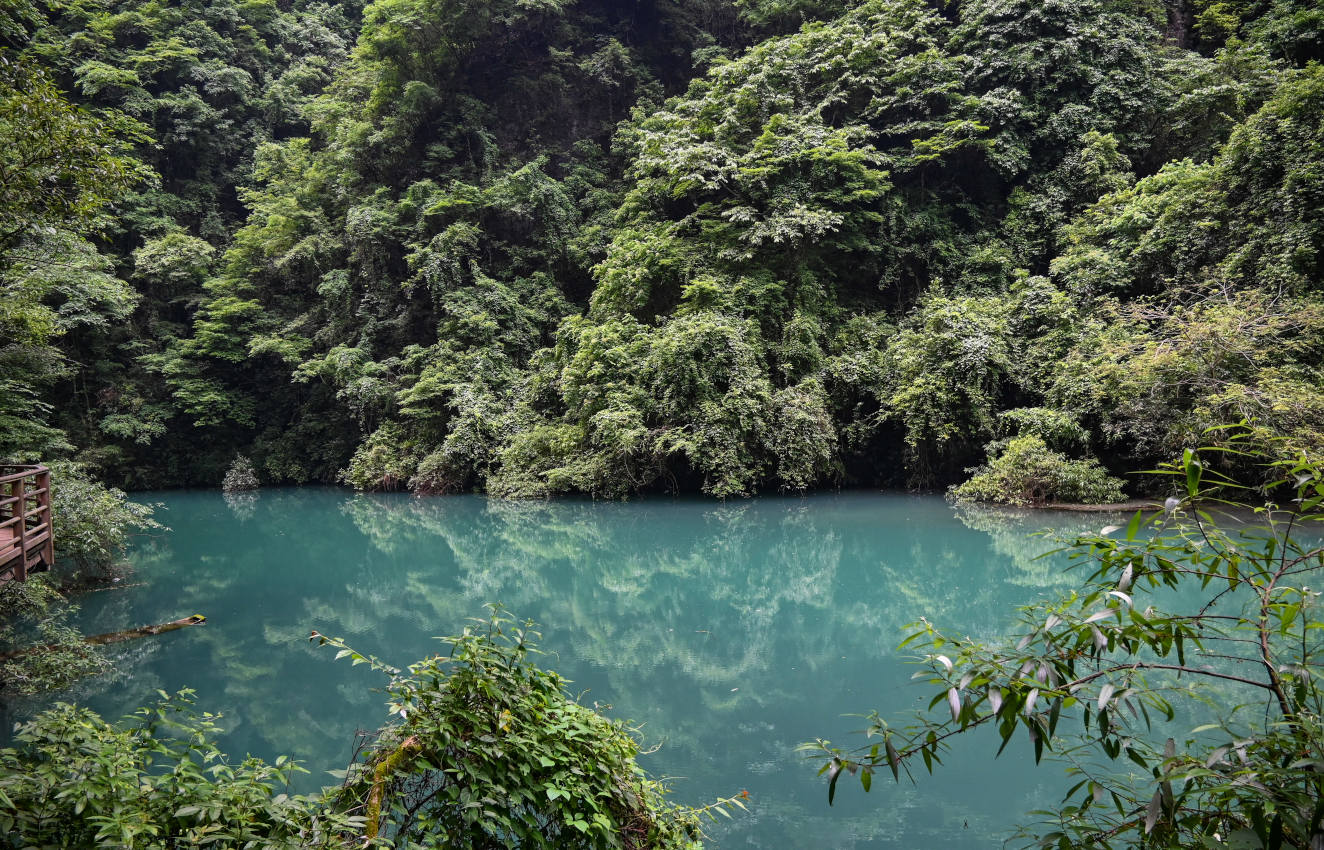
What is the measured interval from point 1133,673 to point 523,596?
7335 mm

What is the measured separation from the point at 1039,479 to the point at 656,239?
840 cm

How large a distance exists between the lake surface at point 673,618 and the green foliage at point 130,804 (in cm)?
243

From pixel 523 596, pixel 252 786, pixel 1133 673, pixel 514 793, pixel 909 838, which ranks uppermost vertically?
pixel 1133 673

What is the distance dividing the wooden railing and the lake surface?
1.11 meters

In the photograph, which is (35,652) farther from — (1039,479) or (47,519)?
(1039,479)

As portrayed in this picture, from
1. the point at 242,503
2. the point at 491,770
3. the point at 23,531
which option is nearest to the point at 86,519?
the point at 23,531

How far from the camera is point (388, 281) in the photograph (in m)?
18.1

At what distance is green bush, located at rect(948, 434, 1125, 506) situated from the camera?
11.0 m

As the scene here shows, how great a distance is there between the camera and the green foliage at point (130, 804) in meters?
1.39

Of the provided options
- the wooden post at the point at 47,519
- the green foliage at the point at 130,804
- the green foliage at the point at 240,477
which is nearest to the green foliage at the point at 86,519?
the wooden post at the point at 47,519

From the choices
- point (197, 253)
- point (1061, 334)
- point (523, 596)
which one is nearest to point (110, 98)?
point (197, 253)

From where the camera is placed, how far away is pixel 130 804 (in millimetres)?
1491

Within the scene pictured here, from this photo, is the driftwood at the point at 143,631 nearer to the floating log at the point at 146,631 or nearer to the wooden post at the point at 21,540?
the floating log at the point at 146,631

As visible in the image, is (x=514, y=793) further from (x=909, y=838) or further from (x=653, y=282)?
(x=653, y=282)
